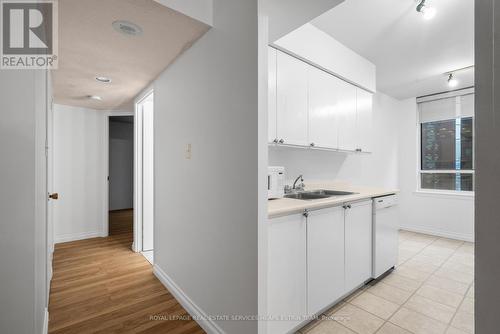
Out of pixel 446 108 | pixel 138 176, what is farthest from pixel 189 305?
pixel 446 108

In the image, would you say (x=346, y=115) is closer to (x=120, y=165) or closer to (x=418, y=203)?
(x=418, y=203)

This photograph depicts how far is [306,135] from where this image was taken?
7.36 ft

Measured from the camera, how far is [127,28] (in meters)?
1.64

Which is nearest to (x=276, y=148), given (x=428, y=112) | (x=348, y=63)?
(x=348, y=63)

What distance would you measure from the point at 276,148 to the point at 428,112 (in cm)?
356

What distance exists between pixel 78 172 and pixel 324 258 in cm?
407

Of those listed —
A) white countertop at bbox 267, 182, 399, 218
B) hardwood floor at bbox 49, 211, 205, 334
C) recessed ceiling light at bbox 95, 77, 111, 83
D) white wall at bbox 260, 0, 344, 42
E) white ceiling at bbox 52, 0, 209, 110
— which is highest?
white ceiling at bbox 52, 0, 209, 110

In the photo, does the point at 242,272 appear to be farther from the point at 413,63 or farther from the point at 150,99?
the point at 413,63

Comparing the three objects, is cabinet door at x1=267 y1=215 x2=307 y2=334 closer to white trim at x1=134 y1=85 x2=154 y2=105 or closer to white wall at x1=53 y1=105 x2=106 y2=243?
white trim at x1=134 y1=85 x2=154 y2=105

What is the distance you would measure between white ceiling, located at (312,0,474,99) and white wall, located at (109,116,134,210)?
611cm

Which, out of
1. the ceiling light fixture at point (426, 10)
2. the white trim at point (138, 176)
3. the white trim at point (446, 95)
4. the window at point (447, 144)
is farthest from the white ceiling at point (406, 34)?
the white trim at point (138, 176)

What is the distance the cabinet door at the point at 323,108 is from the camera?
2.29 metres

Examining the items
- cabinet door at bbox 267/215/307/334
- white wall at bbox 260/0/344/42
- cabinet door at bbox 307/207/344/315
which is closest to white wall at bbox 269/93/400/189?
cabinet door at bbox 307/207/344/315

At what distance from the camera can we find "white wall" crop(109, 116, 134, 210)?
640 centimetres
